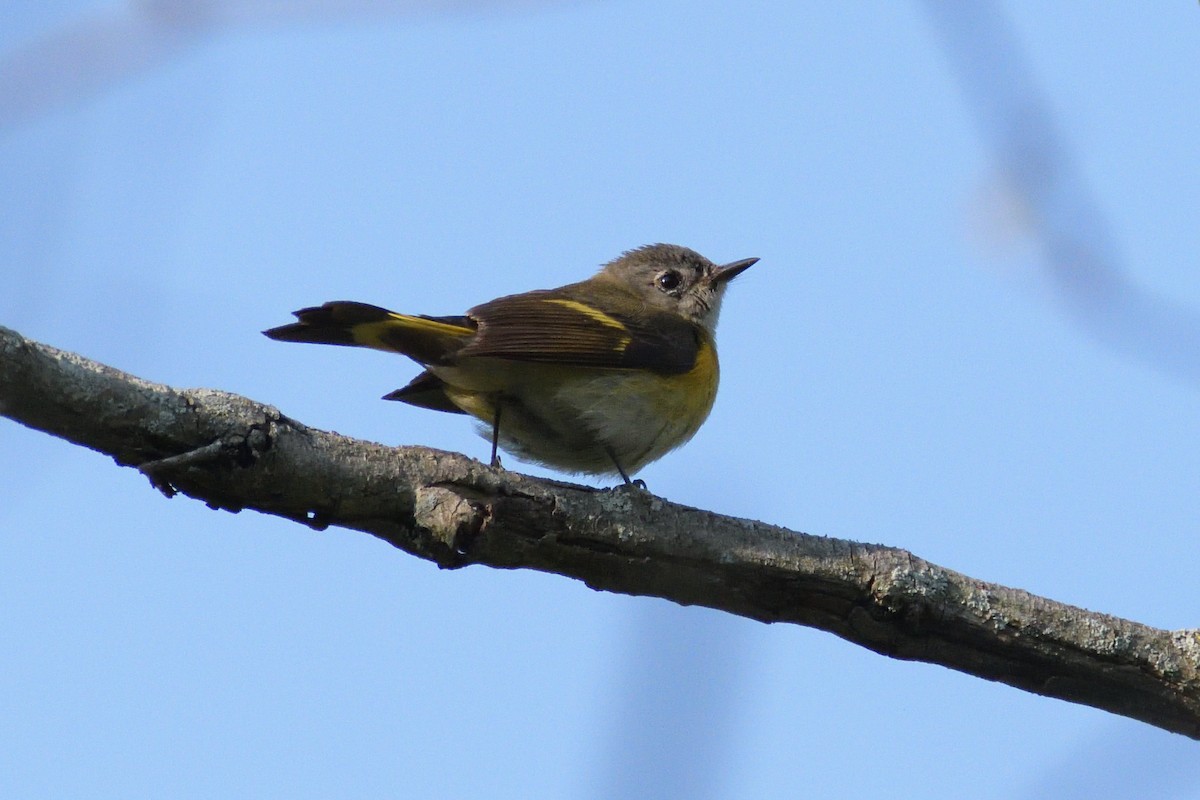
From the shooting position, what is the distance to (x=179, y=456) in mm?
3209

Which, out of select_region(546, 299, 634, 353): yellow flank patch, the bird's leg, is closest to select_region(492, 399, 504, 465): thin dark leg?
the bird's leg

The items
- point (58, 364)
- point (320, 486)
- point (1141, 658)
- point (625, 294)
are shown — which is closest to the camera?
point (58, 364)

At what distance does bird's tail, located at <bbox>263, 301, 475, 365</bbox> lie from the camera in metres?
4.72

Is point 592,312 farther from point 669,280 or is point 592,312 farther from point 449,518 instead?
point 449,518

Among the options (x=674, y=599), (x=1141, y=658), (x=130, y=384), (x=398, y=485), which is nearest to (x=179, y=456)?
(x=130, y=384)

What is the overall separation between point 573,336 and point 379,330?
0.90 metres

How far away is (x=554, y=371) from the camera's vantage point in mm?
5305

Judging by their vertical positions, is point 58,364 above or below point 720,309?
below

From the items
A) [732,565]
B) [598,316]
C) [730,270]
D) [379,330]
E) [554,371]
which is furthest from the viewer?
[730,270]

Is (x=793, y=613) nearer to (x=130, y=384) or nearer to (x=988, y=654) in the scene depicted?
(x=988, y=654)

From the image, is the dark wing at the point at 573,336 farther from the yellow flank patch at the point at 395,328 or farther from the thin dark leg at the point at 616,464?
the thin dark leg at the point at 616,464

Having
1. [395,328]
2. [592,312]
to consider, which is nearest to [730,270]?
[592,312]

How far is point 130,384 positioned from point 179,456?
0.22 m

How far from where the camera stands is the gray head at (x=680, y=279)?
24.0ft
